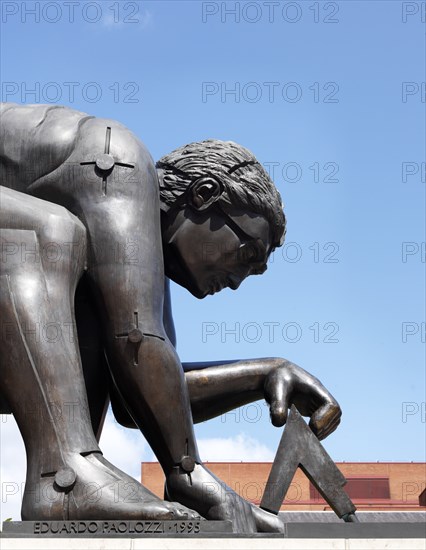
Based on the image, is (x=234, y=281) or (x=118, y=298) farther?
(x=234, y=281)

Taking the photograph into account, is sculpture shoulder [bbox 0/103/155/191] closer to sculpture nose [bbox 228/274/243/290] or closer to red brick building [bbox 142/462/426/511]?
sculpture nose [bbox 228/274/243/290]

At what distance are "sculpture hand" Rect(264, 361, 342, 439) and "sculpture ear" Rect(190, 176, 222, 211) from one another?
1187 mm

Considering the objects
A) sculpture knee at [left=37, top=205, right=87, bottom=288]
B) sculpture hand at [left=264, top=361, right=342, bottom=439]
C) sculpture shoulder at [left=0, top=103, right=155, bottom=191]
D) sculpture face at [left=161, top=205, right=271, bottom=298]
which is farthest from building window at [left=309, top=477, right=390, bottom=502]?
sculpture knee at [left=37, top=205, right=87, bottom=288]

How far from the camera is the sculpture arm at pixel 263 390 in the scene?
241 inches

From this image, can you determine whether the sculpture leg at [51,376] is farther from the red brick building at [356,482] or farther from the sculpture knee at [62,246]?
the red brick building at [356,482]

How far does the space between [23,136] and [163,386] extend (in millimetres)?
1929

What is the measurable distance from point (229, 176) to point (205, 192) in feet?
0.64

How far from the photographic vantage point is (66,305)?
5551mm

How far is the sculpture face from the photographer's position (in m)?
6.35

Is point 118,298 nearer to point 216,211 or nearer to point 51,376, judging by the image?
point 51,376

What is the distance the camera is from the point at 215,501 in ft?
17.9

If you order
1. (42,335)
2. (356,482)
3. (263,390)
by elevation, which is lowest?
(356,482)

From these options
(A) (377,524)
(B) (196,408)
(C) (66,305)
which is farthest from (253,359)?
(A) (377,524)

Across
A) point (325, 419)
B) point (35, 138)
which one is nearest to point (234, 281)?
point (325, 419)
